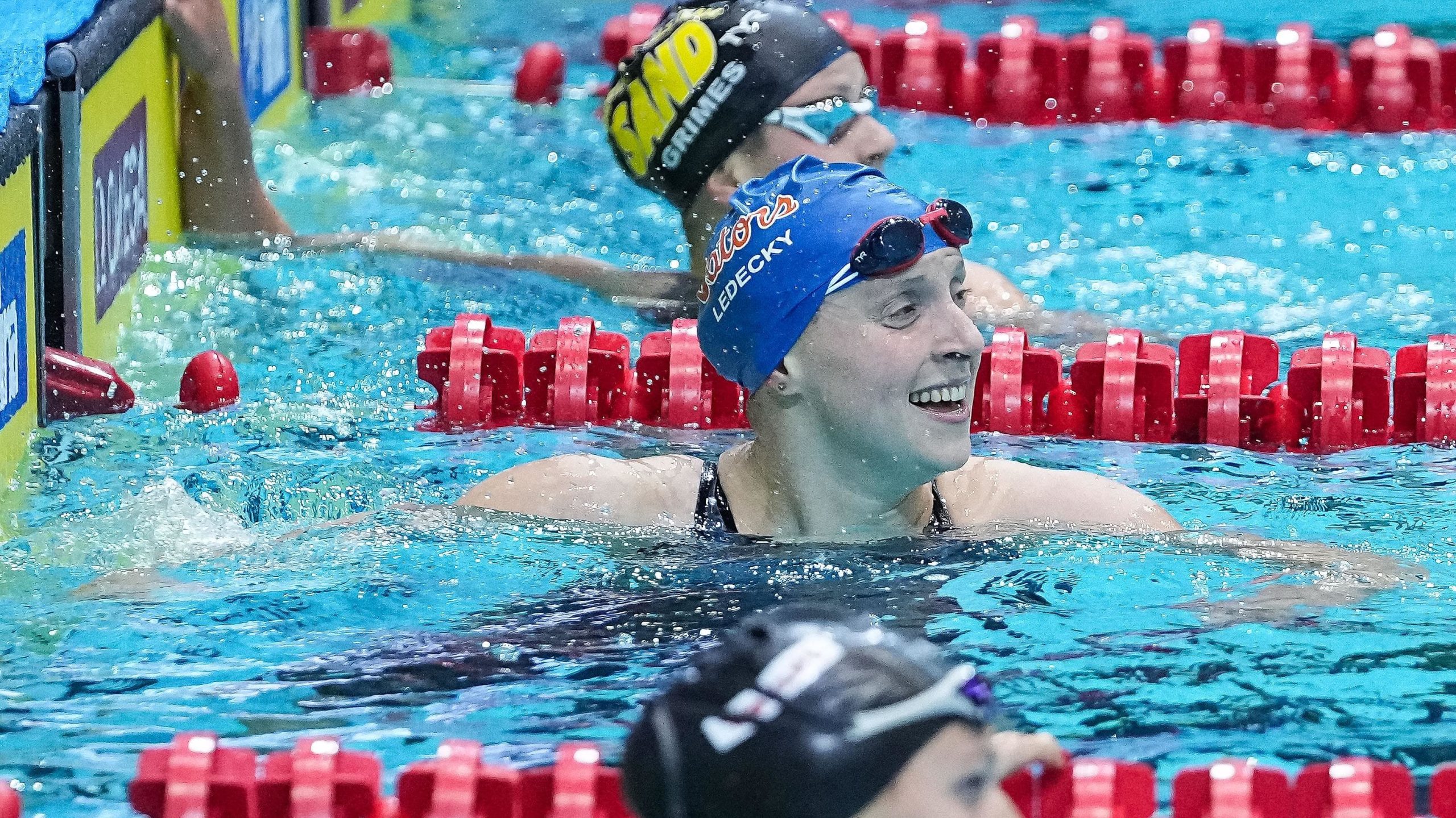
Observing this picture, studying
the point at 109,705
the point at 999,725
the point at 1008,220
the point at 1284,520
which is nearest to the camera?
the point at 999,725

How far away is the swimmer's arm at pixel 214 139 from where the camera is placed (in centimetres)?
497

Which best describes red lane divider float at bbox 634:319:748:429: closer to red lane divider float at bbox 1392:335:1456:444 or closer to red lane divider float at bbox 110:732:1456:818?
red lane divider float at bbox 1392:335:1456:444

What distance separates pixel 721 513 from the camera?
313 centimetres

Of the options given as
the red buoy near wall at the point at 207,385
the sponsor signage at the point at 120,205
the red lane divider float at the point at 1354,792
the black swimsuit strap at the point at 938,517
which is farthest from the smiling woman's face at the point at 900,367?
the sponsor signage at the point at 120,205

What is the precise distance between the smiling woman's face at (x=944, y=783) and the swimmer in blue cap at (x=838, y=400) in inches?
55.5

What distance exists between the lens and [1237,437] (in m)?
4.07

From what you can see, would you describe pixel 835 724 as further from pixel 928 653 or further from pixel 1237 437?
pixel 1237 437

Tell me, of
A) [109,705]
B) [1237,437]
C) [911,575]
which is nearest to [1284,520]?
[1237,437]

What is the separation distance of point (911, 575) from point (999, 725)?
67 centimetres

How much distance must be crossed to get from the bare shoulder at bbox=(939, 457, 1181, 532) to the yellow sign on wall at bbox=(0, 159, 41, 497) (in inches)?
68.0

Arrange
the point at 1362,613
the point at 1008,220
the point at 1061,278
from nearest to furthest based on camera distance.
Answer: the point at 1362,613
the point at 1061,278
the point at 1008,220

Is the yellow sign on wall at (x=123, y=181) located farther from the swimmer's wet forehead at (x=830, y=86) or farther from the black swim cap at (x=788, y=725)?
the black swim cap at (x=788, y=725)

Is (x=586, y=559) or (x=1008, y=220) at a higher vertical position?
(x=1008, y=220)

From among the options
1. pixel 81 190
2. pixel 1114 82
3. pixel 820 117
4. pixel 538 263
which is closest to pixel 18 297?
pixel 81 190
